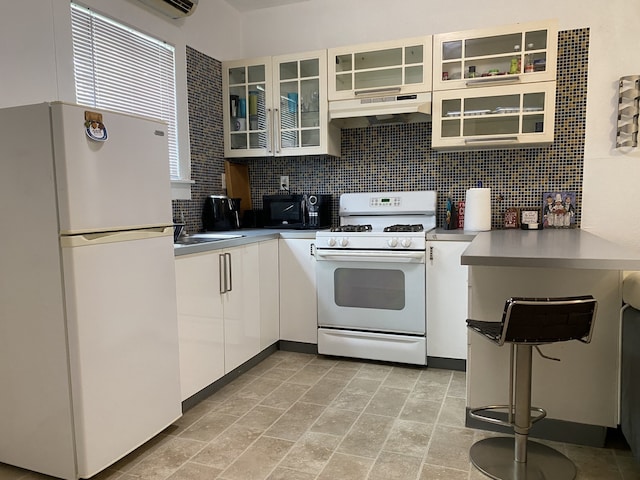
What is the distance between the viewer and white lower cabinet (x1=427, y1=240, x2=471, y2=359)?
9.18 ft

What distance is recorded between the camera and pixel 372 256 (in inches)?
115

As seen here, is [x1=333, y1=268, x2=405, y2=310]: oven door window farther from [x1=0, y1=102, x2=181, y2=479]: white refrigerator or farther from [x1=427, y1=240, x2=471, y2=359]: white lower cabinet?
[x1=0, y1=102, x2=181, y2=479]: white refrigerator

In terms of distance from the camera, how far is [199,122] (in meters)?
3.36

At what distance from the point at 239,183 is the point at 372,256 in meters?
1.45

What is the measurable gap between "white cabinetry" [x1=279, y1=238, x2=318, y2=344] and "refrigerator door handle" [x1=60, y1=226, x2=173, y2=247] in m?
1.23

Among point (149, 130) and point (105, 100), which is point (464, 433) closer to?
point (149, 130)

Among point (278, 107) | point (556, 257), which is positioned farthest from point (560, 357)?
point (278, 107)

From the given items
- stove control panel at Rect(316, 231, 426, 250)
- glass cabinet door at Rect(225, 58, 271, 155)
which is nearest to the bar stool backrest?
stove control panel at Rect(316, 231, 426, 250)

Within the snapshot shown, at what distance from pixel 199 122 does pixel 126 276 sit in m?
1.81

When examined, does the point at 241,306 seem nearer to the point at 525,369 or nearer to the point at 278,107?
the point at 278,107

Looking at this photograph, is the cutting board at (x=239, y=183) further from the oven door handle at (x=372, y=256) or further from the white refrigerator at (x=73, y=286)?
the white refrigerator at (x=73, y=286)

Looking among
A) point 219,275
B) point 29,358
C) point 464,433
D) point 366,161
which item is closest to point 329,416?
point 464,433

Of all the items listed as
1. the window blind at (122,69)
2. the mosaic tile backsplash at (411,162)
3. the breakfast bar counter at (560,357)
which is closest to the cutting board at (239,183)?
the mosaic tile backsplash at (411,162)

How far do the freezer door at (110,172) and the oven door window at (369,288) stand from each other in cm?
136
